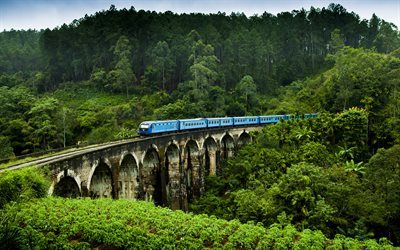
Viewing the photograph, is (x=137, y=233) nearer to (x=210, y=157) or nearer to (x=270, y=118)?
(x=210, y=157)

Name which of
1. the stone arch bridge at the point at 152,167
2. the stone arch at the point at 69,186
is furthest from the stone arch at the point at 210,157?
the stone arch at the point at 69,186

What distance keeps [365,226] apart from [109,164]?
13605mm

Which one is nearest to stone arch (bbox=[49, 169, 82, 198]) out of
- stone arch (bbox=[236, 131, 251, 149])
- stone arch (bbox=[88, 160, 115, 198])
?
stone arch (bbox=[88, 160, 115, 198])

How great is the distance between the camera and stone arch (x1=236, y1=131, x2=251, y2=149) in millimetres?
39525

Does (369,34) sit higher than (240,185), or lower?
higher

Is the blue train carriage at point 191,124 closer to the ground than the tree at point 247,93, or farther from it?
closer to the ground

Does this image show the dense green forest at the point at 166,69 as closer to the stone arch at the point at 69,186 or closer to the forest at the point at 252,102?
the forest at the point at 252,102

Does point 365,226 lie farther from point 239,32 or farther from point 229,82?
point 239,32

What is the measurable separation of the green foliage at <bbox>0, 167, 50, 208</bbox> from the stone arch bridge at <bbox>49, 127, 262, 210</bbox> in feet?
5.78

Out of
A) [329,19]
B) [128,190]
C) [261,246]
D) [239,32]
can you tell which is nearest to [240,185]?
[128,190]

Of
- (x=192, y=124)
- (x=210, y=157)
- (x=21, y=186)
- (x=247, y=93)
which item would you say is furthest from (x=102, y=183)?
(x=247, y=93)

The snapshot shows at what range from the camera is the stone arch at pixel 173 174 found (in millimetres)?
27016

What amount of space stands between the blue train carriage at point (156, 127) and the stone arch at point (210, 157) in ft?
22.8

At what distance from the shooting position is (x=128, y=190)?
20.9m
